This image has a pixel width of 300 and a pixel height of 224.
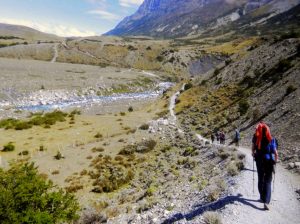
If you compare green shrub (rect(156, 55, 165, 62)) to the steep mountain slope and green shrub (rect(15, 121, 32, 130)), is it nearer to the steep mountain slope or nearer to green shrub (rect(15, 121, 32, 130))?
the steep mountain slope

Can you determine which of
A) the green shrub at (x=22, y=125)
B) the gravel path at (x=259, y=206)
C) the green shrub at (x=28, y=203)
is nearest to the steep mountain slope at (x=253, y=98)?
the gravel path at (x=259, y=206)

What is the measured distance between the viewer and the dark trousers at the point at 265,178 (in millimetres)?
13773

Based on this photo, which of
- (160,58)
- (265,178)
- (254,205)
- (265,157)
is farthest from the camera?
(160,58)

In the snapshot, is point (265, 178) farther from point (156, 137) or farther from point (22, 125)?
point (22, 125)

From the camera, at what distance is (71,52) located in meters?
181

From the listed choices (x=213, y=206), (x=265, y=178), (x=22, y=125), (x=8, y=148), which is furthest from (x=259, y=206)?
(x=22, y=125)

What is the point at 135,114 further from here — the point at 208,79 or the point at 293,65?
the point at 293,65

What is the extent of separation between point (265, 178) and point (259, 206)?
4.54 ft

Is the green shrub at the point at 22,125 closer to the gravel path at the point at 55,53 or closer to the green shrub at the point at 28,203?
the green shrub at the point at 28,203

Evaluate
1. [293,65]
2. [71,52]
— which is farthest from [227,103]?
[71,52]

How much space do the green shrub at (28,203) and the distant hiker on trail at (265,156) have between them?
9374mm

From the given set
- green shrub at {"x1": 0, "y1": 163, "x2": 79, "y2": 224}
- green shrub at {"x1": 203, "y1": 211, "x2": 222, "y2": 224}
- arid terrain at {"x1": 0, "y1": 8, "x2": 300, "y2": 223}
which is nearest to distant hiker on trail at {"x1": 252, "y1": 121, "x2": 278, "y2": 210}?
arid terrain at {"x1": 0, "y1": 8, "x2": 300, "y2": 223}

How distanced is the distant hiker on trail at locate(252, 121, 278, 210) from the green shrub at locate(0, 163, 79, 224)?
30.8 feet

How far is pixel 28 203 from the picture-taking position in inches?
729
